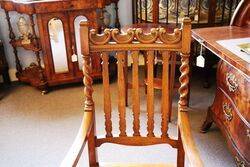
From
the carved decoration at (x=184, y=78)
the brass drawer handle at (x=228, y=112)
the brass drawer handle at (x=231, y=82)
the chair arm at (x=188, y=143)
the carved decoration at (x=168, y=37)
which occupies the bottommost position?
the brass drawer handle at (x=228, y=112)

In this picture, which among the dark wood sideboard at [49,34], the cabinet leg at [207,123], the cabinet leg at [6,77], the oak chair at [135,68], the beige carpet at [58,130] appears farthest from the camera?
the cabinet leg at [6,77]

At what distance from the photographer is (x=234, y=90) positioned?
162 cm

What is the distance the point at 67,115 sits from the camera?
2.45 metres

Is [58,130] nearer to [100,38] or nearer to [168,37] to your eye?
[100,38]

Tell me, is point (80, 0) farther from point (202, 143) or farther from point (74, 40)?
point (202, 143)

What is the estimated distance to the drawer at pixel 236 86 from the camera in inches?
58.1

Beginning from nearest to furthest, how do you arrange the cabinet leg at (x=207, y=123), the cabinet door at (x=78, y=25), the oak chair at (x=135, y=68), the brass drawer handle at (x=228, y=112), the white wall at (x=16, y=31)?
the oak chair at (x=135, y=68) < the brass drawer handle at (x=228, y=112) < the cabinet leg at (x=207, y=123) < the cabinet door at (x=78, y=25) < the white wall at (x=16, y=31)

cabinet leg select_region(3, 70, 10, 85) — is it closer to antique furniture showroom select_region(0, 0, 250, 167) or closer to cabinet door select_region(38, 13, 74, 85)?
antique furniture showroom select_region(0, 0, 250, 167)

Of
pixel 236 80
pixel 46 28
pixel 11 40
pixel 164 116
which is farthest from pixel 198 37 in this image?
pixel 11 40

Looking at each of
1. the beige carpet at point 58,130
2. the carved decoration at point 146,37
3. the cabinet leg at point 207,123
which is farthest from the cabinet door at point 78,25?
the carved decoration at point 146,37

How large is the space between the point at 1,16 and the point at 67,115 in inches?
51.9

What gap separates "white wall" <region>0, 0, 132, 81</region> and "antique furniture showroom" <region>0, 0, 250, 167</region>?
0.01 meters

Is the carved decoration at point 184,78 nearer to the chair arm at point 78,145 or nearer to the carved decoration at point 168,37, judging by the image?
the carved decoration at point 168,37

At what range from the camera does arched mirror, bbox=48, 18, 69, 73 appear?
261 cm
